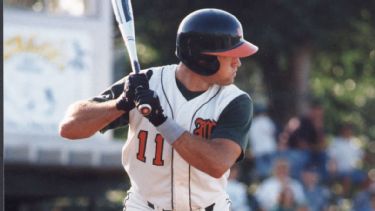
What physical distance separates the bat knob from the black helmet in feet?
1.81

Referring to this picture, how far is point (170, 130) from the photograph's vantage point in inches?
258

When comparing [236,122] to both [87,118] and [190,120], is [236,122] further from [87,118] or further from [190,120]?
[87,118]

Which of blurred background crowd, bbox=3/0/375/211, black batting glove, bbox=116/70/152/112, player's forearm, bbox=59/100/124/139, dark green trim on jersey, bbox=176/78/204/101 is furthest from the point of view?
blurred background crowd, bbox=3/0/375/211

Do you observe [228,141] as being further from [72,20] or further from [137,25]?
[137,25]

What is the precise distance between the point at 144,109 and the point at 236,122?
0.66m

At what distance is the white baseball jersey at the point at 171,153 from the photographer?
6879 mm

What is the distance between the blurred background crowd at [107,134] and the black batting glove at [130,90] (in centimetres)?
855

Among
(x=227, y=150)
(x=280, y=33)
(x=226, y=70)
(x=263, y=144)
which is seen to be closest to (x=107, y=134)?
(x=263, y=144)

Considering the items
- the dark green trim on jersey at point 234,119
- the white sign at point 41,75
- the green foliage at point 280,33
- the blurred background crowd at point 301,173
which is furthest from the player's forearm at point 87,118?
the green foliage at point 280,33

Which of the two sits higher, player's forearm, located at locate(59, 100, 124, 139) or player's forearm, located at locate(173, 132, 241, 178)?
player's forearm, located at locate(59, 100, 124, 139)

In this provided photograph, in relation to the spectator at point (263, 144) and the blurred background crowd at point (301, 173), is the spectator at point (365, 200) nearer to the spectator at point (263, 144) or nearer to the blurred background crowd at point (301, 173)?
the blurred background crowd at point (301, 173)

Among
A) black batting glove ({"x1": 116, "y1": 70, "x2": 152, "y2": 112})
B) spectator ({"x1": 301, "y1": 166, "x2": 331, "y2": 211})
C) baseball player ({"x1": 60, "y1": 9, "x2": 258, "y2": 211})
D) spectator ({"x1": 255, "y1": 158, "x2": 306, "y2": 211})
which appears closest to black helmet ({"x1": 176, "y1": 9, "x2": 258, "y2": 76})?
baseball player ({"x1": 60, "y1": 9, "x2": 258, "y2": 211})

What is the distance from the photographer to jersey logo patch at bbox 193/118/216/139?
22.5ft

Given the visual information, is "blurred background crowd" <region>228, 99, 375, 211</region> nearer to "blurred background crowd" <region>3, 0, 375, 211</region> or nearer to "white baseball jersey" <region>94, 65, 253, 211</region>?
"blurred background crowd" <region>3, 0, 375, 211</region>
